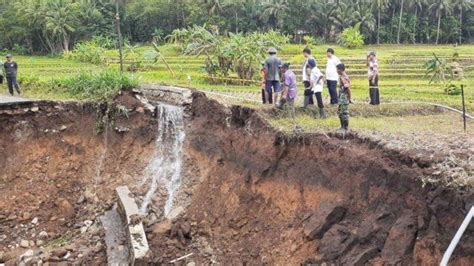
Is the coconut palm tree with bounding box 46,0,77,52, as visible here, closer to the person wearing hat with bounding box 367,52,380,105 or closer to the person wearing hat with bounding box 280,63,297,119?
the person wearing hat with bounding box 367,52,380,105

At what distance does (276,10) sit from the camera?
188 feet

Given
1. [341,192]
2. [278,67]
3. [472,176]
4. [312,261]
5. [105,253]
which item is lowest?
[105,253]

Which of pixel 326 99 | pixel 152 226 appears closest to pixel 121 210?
pixel 152 226

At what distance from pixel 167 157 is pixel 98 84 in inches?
144

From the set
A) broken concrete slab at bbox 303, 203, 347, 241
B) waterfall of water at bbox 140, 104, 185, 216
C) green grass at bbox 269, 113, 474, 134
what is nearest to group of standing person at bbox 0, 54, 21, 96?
waterfall of water at bbox 140, 104, 185, 216

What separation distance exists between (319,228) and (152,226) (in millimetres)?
4591

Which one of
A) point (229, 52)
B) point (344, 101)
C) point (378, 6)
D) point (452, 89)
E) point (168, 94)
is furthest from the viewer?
point (378, 6)

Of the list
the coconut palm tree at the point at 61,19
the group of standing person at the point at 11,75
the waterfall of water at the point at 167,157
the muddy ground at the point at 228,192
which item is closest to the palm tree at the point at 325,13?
the coconut palm tree at the point at 61,19

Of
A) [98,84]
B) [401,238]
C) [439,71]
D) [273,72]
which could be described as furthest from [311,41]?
[401,238]

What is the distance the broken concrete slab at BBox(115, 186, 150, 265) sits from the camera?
11273 millimetres

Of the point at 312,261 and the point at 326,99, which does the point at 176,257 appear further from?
the point at 326,99

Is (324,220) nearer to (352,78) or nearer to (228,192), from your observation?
(228,192)

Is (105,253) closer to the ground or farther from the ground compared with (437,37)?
closer to the ground

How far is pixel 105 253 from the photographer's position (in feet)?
40.7
